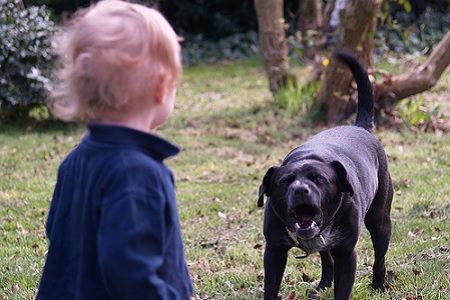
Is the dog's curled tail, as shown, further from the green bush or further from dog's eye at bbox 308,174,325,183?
Result: the green bush

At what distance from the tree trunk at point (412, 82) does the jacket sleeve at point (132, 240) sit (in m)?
7.42

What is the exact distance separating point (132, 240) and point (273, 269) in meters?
1.93

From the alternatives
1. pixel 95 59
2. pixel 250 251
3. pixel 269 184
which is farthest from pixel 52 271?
pixel 250 251

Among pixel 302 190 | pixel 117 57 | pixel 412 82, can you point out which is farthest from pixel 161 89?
pixel 412 82

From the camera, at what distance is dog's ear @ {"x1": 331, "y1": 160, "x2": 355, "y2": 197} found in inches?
132

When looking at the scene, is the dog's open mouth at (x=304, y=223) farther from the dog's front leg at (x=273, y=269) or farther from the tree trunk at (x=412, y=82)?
the tree trunk at (x=412, y=82)

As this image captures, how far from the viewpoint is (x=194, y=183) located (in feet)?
22.6

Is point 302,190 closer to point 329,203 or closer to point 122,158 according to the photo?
point 329,203

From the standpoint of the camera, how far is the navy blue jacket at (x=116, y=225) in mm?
1808

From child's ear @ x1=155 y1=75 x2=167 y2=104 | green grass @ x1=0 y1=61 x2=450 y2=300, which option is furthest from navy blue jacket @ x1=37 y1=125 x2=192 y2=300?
green grass @ x1=0 y1=61 x2=450 y2=300

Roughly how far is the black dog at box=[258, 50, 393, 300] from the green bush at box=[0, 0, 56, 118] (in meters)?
6.30

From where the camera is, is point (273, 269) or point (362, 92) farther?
point (362, 92)

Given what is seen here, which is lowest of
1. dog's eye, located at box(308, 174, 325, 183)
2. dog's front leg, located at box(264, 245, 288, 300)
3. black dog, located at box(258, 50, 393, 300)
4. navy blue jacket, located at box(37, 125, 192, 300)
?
dog's front leg, located at box(264, 245, 288, 300)

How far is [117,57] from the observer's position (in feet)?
6.13
